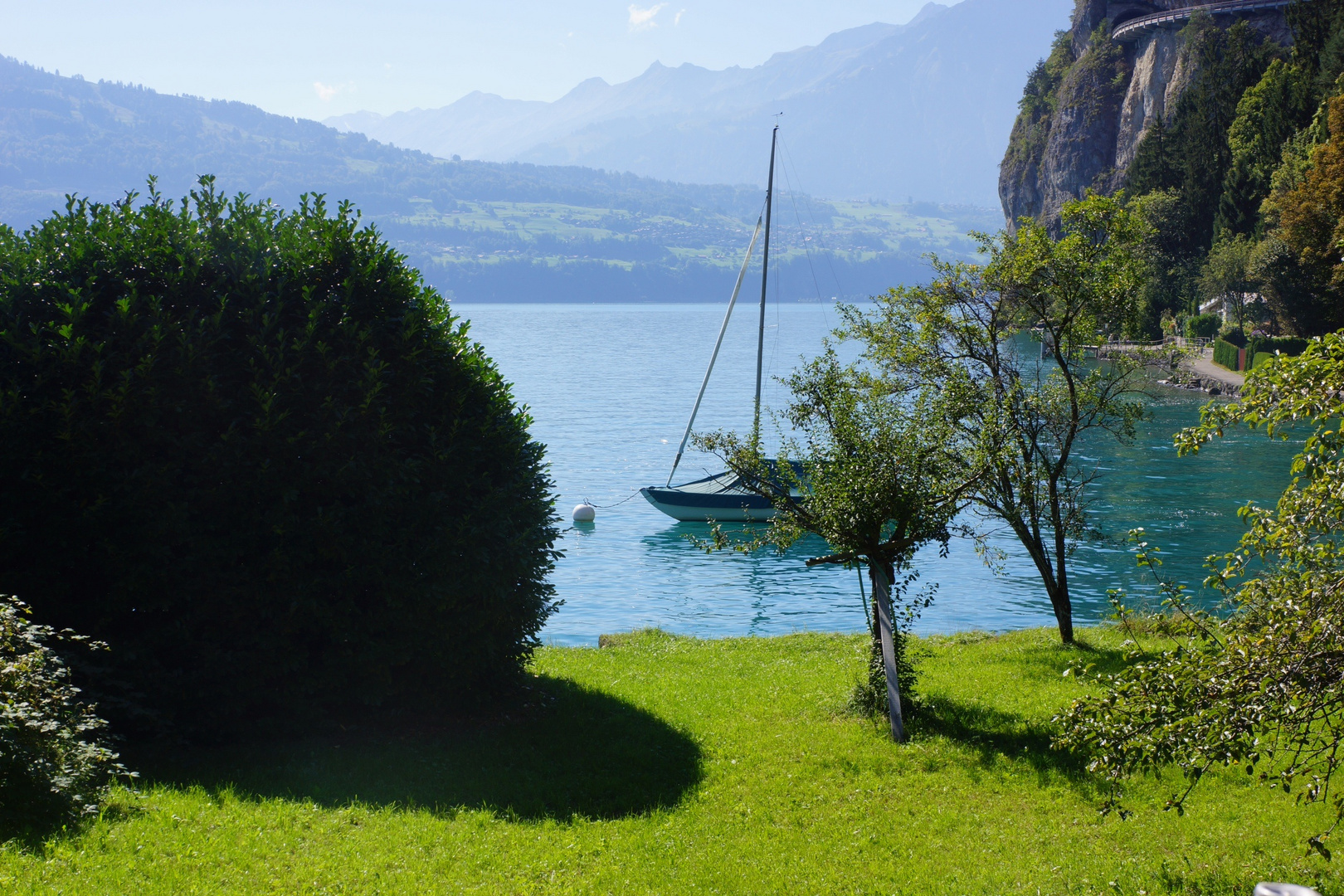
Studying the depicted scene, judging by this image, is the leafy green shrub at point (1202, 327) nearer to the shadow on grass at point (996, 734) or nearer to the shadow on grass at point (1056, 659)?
the shadow on grass at point (1056, 659)

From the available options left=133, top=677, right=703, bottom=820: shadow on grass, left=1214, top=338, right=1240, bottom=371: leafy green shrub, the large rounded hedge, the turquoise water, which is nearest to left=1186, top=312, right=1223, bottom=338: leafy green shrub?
left=1214, top=338, right=1240, bottom=371: leafy green shrub

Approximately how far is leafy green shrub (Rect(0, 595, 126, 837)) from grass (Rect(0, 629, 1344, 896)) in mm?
271

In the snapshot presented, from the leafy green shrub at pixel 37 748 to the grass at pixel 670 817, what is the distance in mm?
271

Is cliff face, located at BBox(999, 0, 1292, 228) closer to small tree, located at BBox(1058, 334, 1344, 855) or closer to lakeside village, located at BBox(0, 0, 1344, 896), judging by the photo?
lakeside village, located at BBox(0, 0, 1344, 896)

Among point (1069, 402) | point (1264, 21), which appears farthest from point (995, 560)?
point (1264, 21)

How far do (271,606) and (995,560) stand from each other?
27.0 meters

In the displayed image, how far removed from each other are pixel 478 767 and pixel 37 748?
3.82 m

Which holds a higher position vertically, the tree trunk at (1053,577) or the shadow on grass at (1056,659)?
the tree trunk at (1053,577)

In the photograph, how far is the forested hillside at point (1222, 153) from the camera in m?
56.2

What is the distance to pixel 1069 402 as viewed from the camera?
16.2m

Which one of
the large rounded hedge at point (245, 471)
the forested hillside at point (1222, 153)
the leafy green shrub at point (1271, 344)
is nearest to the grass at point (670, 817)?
the large rounded hedge at point (245, 471)

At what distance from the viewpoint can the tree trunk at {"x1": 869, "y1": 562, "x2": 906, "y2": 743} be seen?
1064cm

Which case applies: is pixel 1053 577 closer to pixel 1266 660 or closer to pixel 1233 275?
pixel 1266 660

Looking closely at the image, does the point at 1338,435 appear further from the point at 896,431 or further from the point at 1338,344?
the point at 896,431
